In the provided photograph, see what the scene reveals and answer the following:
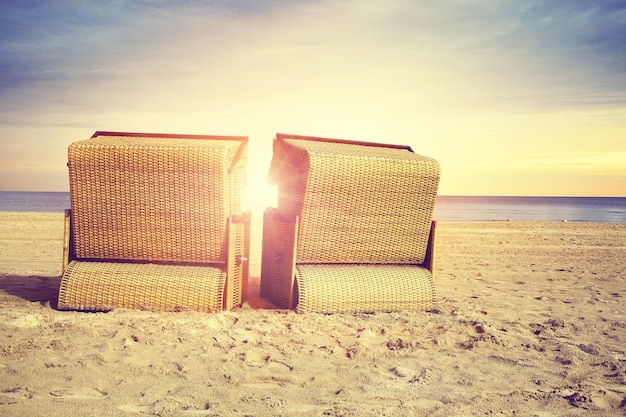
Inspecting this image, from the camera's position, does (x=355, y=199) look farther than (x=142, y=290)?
Yes

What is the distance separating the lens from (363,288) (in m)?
5.34

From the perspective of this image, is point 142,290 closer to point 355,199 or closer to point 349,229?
Result: point 349,229

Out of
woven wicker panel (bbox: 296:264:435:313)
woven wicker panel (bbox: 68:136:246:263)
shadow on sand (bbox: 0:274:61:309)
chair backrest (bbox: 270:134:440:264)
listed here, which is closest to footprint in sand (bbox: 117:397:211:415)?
woven wicker panel (bbox: 296:264:435:313)

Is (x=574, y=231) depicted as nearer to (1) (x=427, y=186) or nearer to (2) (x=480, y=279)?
(2) (x=480, y=279)

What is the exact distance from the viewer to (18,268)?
759 cm

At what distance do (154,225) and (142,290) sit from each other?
71 centimetres

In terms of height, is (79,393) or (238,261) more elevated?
(238,261)

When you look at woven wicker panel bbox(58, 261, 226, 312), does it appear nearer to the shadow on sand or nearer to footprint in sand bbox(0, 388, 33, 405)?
the shadow on sand

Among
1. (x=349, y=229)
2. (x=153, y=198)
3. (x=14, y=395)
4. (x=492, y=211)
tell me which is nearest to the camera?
(x=14, y=395)

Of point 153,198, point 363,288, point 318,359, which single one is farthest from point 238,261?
point 318,359

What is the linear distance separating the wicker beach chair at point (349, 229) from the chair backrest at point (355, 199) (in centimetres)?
1

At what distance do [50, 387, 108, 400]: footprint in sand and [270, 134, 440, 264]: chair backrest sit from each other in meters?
2.67

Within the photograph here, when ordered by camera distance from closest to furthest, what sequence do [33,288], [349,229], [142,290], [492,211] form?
1. [142,290]
2. [349,229]
3. [33,288]
4. [492,211]

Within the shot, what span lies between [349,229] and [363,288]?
680 millimetres
